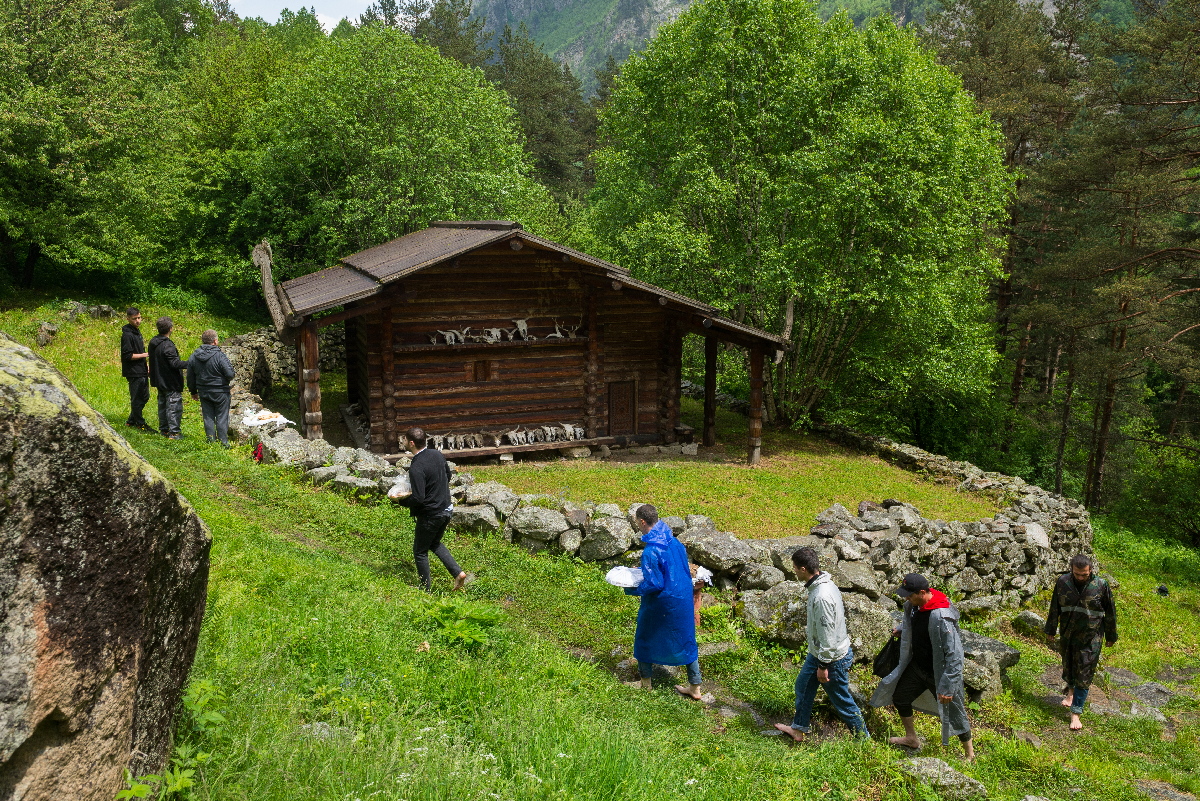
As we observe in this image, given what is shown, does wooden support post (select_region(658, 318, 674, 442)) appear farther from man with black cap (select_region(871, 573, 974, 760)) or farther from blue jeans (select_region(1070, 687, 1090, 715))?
man with black cap (select_region(871, 573, 974, 760))

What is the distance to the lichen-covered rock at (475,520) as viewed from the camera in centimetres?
1194

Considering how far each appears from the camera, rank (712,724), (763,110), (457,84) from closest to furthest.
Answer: (712,724)
(763,110)
(457,84)

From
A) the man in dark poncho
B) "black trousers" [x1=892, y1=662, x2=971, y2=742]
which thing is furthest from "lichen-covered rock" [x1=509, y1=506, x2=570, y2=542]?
the man in dark poncho

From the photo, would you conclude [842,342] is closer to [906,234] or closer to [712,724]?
[906,234]

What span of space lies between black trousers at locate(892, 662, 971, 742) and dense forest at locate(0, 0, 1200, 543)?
16.9 m

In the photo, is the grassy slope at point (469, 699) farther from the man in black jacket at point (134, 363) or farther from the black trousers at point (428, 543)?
the man in black jacket at point (134, 363)

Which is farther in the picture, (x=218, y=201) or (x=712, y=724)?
(x=218, y=201)

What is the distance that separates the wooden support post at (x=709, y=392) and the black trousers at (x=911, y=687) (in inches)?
612

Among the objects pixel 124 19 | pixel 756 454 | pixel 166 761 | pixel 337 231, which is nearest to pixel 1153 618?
pixel 756 454

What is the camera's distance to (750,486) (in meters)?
19.2

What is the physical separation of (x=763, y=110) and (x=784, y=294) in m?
5.78

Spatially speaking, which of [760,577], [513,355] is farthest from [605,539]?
[513,355]

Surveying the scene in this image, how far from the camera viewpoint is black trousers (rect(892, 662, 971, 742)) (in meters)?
7.66

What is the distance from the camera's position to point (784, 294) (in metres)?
25.6
